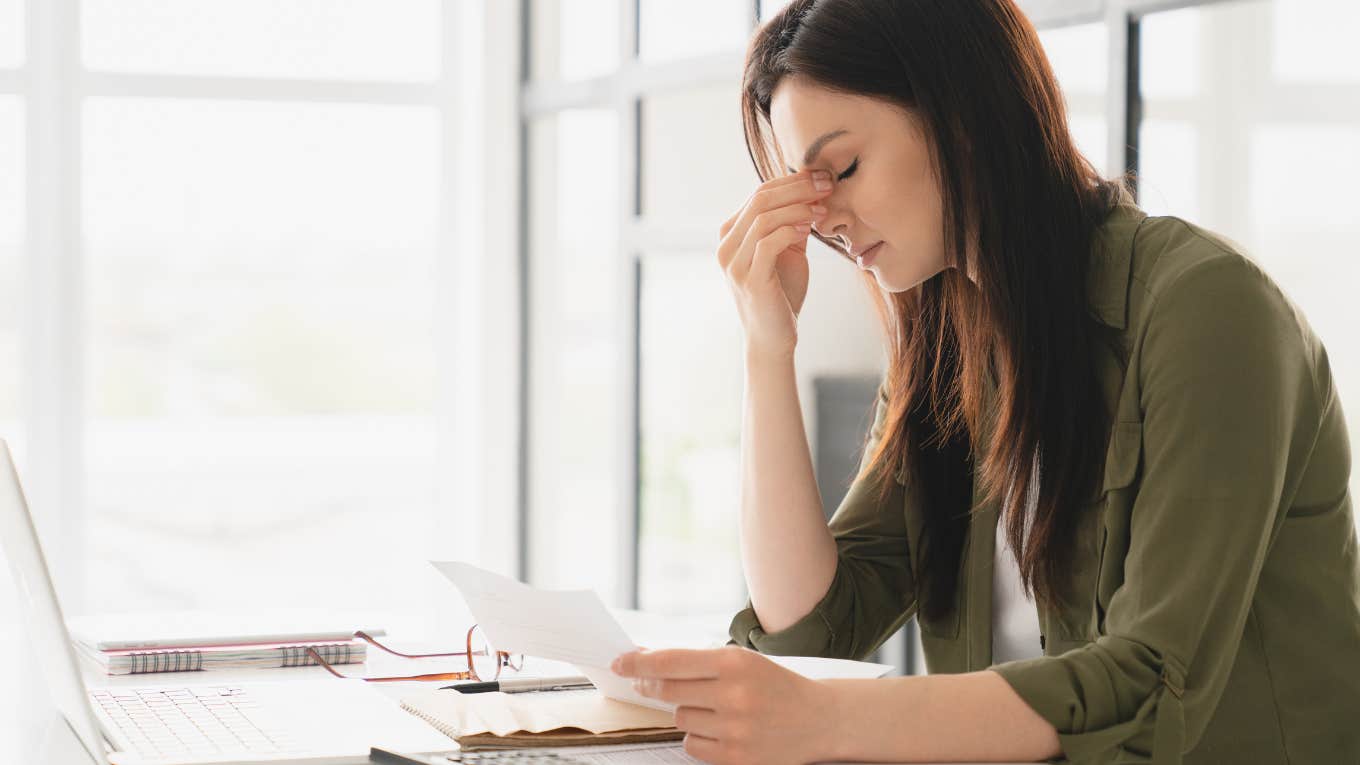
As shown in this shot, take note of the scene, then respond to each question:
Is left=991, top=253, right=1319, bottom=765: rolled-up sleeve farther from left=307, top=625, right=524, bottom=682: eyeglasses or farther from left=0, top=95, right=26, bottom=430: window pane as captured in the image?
left=0, top=95, right=26, bottom=430: window pane

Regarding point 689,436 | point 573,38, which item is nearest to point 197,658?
point 689,436

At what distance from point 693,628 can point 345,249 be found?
9.53ft

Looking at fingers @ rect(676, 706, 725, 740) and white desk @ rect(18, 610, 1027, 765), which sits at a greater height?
fingers @ rect(676, 706, 725, 740)

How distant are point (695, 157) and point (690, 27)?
31cm

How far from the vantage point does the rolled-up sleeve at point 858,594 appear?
1464 millimetres

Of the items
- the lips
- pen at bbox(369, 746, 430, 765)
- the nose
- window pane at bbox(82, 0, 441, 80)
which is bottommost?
pen at bbox(369, 746, 430, 765)

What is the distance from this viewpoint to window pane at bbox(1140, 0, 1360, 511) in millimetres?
1854

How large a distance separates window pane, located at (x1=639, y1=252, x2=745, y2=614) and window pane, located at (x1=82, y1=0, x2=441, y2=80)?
4.03ft

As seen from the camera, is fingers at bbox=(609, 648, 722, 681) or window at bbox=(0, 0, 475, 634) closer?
fingers at bbox=(609, 648, 722, 681)

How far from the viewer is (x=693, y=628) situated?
67.3 inches

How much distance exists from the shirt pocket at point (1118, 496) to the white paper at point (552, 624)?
0.36 meters

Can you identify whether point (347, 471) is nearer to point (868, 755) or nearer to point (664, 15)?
point (664, 15)

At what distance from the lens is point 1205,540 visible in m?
1.05

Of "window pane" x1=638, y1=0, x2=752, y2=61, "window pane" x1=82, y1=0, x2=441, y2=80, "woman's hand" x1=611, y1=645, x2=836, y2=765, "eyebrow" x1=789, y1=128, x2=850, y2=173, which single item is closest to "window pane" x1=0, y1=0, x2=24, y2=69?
"window pane" x1=82, y1=0, x2=441, y2=80
